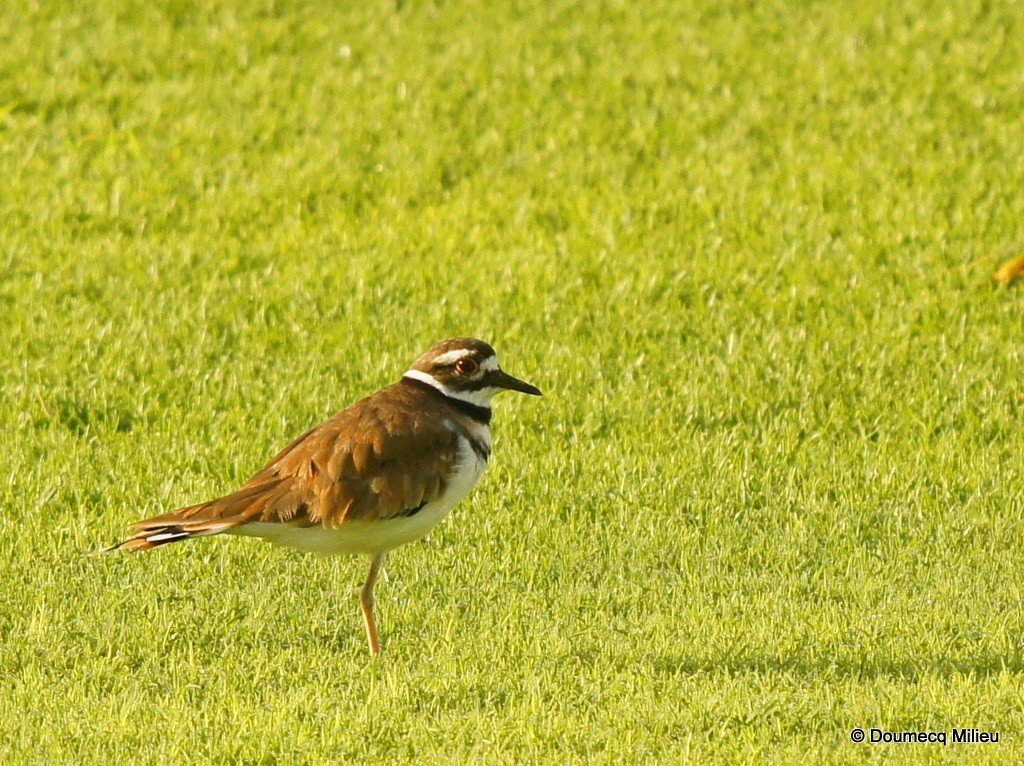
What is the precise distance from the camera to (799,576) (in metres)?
8.29

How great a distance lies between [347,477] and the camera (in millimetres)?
7242

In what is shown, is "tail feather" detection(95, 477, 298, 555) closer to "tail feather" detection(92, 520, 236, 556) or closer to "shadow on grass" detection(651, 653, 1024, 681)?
"tail feather" detection(92, 520, 236, 556)

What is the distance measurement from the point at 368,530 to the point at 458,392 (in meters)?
0.98

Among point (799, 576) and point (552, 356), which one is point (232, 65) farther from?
point (799, 576)

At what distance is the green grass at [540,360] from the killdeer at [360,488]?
582 millimetres

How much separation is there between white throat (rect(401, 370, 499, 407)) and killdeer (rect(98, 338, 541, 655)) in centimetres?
14

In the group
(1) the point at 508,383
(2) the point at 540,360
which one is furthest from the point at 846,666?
(2) the point at 540,360

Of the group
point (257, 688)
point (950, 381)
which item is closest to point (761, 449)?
point (950, 381)

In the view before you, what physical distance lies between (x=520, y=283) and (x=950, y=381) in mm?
3224

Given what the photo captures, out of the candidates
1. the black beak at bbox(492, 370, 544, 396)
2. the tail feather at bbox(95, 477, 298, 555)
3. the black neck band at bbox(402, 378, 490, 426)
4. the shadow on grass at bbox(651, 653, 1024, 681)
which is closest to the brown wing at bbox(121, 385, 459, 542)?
the tail feather at bbox(95, 477, 298, 555)

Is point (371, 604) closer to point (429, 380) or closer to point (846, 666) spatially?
point (429, 380)

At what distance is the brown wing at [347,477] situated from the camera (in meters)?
7.07

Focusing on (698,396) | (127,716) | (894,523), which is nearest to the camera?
(127,716)

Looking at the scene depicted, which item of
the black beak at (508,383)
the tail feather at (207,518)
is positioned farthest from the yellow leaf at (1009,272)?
the tail feather at (207,518)
